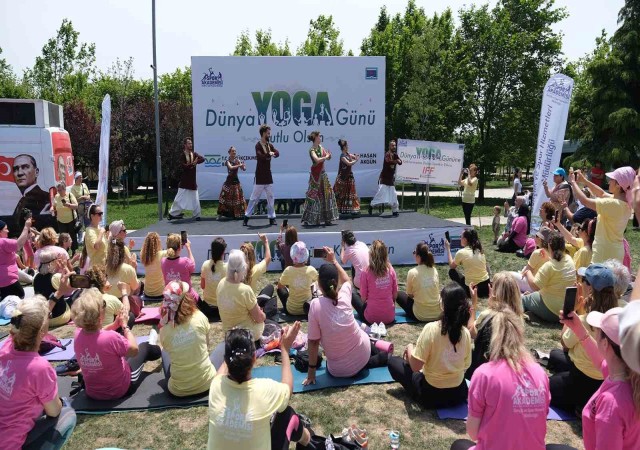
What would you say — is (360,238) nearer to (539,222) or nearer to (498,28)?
(539,222)

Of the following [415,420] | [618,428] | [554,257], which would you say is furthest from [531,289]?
[618,428]

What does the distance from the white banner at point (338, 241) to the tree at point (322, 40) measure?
66.7ft

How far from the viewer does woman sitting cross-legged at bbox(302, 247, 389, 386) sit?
4.14m

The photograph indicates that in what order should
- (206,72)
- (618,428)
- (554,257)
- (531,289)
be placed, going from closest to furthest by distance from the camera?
(618,428)
(554,257)
(531,289)
(206,72)

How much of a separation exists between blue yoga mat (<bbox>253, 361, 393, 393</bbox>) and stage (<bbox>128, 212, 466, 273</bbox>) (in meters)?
4.01

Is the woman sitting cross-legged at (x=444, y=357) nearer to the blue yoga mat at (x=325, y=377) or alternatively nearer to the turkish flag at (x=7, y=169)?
the blue yoga mat at (x=325, y=377)

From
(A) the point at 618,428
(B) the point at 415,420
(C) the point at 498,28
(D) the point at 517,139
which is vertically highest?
(C) the point at 498,28

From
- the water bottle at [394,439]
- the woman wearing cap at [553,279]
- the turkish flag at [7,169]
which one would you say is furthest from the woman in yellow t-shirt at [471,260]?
the turkish flag at [7,169]

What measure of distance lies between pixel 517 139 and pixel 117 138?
666 inches

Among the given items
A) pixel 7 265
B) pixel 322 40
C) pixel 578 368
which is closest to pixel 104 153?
pixel 7 265

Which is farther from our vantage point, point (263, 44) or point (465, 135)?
point (263, 44)

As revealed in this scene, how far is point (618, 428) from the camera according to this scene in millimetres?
2018

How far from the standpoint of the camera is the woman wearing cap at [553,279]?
5617 millimetres

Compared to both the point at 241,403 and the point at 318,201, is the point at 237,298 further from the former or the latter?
the point at 318,201
